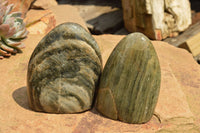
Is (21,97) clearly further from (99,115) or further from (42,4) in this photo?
(42,4)

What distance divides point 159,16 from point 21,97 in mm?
2460

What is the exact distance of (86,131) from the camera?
6.52 feet

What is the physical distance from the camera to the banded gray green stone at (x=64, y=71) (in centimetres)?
196

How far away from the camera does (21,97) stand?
2.34 m

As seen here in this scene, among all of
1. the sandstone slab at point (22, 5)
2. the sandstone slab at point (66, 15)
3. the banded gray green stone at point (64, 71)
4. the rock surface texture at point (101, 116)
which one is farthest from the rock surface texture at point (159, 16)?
the banded gray green stone at point (64, 71)

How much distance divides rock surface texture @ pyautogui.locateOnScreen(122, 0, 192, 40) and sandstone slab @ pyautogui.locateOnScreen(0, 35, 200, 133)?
1.23m

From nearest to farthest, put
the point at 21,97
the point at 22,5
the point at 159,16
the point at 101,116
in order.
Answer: the point at 101,116 < the point at 21,97 < the point at 22,5 < the point at 159,16

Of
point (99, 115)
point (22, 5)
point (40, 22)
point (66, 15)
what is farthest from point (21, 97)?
point (66, 15)

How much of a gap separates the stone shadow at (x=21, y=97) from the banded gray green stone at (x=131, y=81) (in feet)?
1.99

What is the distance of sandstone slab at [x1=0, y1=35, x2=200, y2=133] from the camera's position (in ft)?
6.58

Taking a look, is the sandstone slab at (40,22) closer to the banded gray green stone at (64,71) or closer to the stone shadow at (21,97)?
the stone shadow at (21,97)

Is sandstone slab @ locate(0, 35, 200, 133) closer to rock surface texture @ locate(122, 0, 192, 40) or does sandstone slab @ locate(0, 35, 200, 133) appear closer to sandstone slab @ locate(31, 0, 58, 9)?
rock surface texture @ locate(122, 0, 192, 40)

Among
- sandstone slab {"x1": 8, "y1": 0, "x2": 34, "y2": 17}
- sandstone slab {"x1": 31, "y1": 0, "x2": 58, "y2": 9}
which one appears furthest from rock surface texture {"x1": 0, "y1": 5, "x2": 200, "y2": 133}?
sandstone slab {"x1": 31, "y1": 0, "x2": 58, "y2": 9}

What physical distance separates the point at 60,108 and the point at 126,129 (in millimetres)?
487
